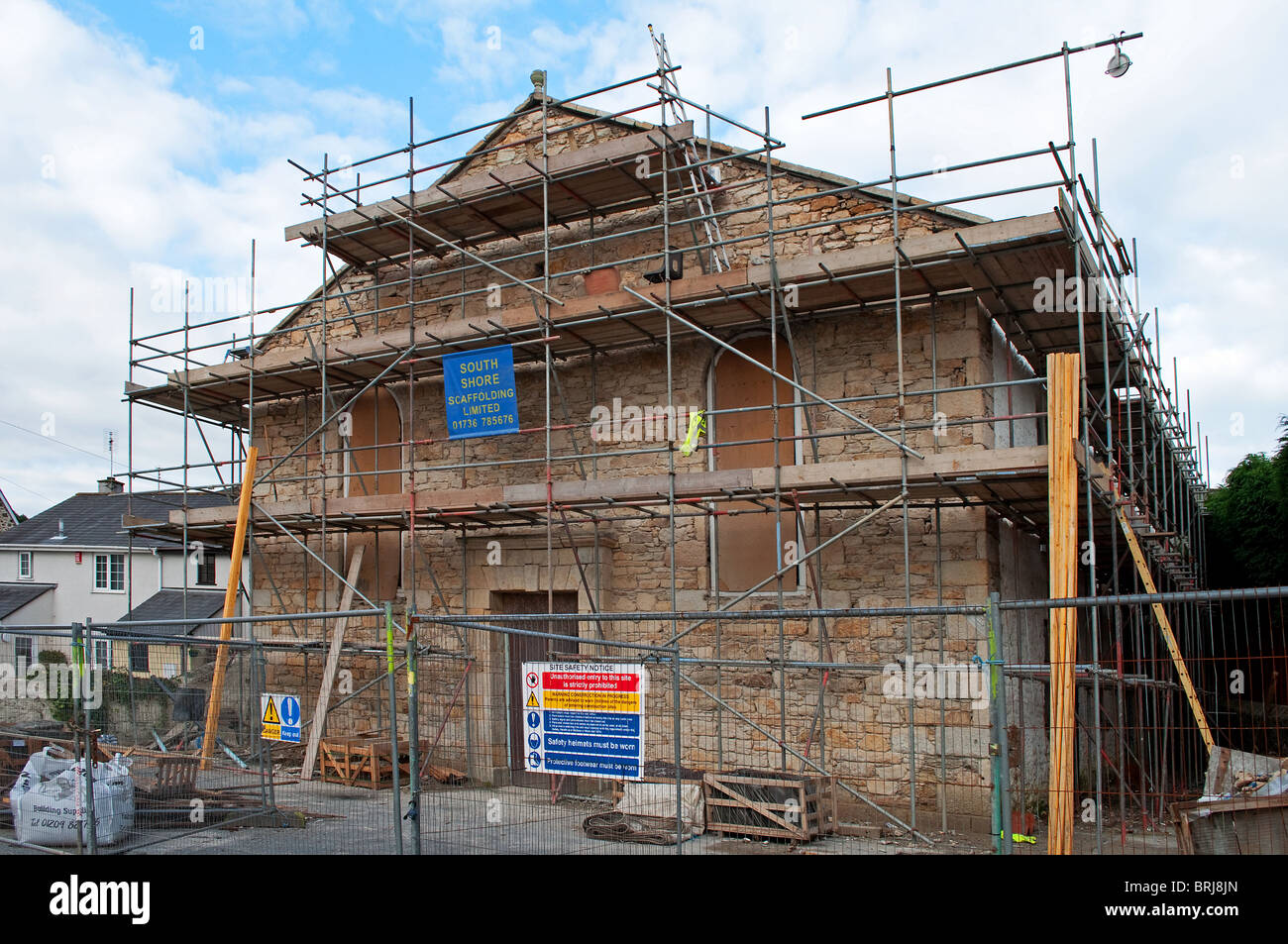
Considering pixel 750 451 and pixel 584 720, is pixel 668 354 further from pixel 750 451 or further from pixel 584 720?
pixel 584 720

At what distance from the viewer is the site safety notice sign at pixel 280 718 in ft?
27.0

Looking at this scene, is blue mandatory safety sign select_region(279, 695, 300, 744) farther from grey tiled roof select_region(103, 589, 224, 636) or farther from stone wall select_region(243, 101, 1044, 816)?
grey tiled roof select_region(103, 589, 224, 636)

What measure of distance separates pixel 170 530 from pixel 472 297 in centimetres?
631

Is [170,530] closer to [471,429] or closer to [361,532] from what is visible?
[361,532]

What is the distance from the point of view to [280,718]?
27.5 feet

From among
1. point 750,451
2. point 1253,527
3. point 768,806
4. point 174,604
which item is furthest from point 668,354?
point 174,604

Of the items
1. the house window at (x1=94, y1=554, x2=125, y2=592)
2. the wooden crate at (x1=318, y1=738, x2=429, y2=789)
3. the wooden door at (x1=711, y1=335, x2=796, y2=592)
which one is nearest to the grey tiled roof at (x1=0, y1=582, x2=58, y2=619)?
the house window at (x1=94, y1=554, x2=125, y2=592)

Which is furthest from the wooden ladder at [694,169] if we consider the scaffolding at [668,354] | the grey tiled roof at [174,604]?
the grey tiled roof at [174,604]

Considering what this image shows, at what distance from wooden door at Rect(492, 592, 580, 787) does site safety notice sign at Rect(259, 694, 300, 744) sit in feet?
5.73

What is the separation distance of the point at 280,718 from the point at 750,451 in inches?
245

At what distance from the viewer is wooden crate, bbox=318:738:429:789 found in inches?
467

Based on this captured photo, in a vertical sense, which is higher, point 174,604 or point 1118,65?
point 1118,65
